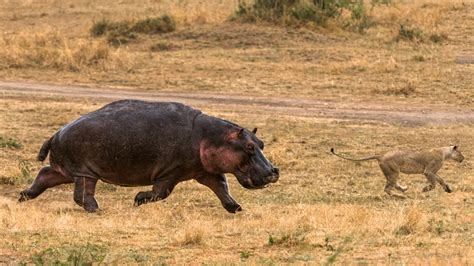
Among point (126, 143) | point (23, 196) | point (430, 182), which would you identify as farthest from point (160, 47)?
point (126, 143)

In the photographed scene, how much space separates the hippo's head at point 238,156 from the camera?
1202 centimetres

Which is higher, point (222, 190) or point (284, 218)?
point (284, 218)

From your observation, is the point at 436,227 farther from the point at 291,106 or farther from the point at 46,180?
the point at 291,106

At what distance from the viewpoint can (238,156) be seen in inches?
475

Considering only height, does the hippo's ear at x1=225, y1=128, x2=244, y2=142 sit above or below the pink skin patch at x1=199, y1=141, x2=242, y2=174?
above

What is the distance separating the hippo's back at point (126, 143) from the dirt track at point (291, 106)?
856 cm

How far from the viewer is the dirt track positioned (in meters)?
20.7

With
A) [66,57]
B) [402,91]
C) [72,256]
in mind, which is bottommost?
[66,57]

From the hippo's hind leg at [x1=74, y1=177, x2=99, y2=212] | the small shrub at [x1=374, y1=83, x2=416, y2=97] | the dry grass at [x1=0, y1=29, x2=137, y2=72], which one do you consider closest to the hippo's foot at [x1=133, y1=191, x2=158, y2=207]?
the hippo's hind leg at [x1=74, y1=177, x2=99, y2=212]

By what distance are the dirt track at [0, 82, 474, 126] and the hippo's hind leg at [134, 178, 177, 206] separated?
869cm

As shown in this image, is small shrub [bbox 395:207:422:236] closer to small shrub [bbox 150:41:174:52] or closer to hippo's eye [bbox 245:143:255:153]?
hippo's eye [bbox 245:143:255:153]

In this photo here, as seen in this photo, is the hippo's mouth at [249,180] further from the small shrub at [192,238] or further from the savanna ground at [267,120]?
the small shrub at [192,238]

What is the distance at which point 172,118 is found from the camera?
40.2 ft

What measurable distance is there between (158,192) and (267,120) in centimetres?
805
